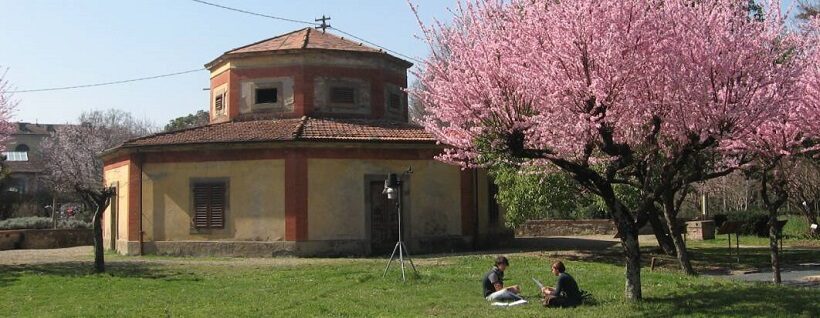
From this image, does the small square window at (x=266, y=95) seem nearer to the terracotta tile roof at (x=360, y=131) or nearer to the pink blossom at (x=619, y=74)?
the terracotta tile roof at (x=360, y=131)

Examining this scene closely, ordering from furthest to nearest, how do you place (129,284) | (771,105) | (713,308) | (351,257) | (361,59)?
1. (361,59)
2. (351,257)
3. (129,284)
4. (713,308)
5. (771,105)

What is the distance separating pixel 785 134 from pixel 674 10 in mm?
4137

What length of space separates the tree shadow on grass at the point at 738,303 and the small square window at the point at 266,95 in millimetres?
18307

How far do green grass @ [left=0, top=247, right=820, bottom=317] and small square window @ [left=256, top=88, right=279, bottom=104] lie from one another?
909 centimetres

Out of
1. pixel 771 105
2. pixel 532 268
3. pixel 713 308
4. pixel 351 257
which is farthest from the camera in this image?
pixel 351 257

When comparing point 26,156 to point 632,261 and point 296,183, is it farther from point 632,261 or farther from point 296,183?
point 632,261

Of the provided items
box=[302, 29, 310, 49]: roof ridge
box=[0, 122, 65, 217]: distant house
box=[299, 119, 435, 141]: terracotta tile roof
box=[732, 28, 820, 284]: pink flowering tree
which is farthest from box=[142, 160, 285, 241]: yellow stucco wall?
box=[0, 122, 65, 217]: distant house

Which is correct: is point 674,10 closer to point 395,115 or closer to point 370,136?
point 370,136

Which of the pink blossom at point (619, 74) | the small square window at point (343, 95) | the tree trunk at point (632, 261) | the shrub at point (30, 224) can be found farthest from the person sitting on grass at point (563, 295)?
the shrub at point (30, 224)

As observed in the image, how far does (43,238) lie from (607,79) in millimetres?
30049

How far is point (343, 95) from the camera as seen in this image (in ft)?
92.9

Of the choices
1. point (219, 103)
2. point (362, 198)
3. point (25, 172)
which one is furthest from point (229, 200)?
point (25, 172)

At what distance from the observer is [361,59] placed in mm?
28641


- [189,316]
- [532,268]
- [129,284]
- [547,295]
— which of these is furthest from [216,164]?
[547,295]
